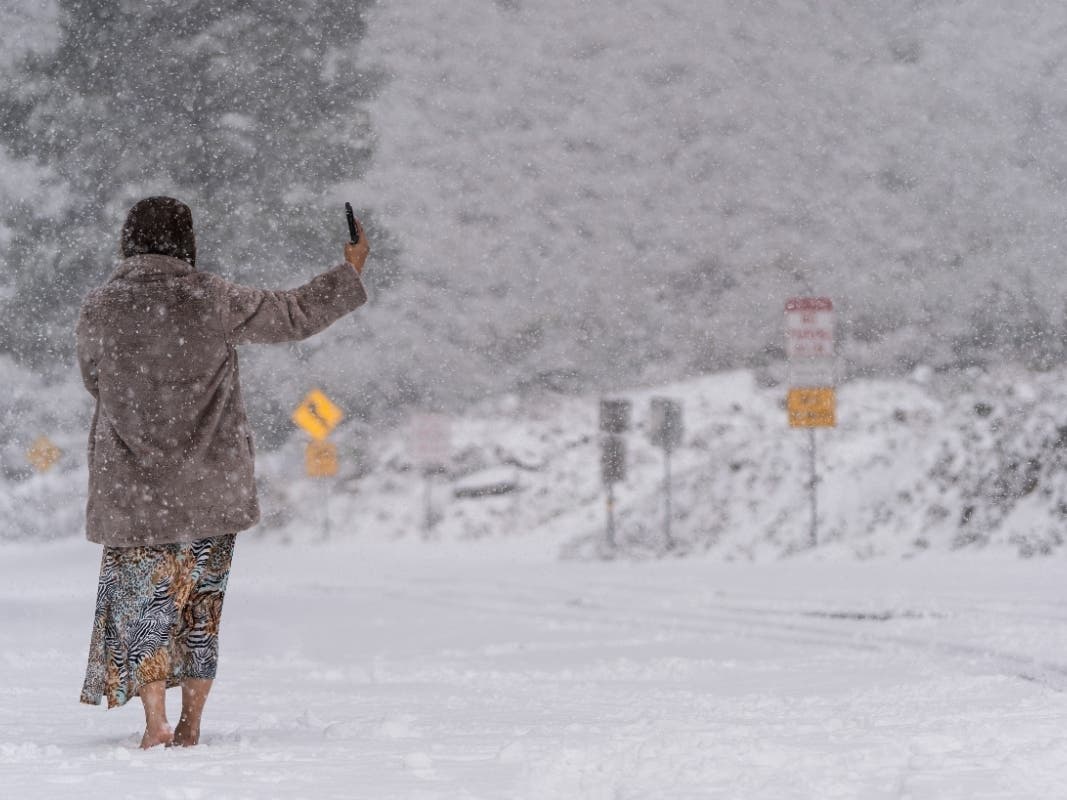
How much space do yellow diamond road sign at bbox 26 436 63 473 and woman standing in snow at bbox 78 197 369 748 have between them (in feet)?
96.0

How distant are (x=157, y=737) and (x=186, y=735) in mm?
123

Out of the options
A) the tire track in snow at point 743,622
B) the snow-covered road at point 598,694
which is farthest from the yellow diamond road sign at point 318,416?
the tire track in snow at point 743,622

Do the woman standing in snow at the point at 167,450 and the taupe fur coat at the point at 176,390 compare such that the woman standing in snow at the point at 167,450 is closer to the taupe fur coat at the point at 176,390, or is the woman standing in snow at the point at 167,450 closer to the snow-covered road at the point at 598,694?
the taupe fur coat at the point at 176,390

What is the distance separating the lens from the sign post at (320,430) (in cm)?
2956

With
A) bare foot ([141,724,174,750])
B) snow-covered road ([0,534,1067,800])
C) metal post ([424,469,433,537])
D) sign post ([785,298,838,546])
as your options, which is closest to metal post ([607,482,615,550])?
sign post ([785,298,838,546])

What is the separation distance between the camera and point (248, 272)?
32.8m

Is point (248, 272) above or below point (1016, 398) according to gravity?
above

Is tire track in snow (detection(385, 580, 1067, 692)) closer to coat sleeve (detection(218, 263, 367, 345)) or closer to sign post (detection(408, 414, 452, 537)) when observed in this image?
coat sleeve (detection(218, 263, 367, 345))

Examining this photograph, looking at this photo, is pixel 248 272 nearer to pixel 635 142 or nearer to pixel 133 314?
pixel 635 142

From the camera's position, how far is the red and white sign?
20719 mm

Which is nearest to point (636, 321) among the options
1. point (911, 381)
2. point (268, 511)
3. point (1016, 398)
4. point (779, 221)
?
point (779, 221)

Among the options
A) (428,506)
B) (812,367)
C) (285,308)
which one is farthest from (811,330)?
(285,308)

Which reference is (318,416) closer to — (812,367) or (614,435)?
(614,435)

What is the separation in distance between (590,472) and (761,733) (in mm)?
25480
